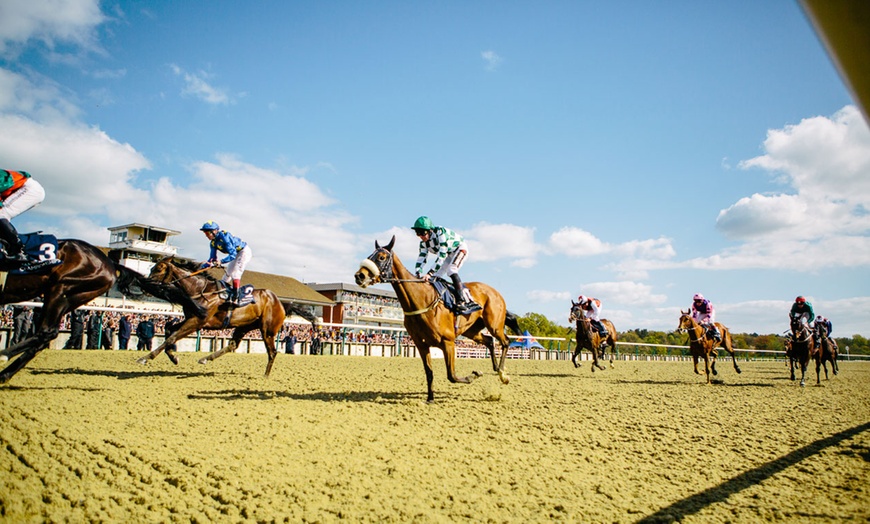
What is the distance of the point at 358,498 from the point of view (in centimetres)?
344

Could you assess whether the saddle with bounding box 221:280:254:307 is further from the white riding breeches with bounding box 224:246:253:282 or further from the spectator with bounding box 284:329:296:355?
the spectator with bounding box 284:329:296:355

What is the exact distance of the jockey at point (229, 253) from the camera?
9.81 meters

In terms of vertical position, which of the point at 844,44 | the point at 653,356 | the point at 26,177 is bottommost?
the point at 653,356

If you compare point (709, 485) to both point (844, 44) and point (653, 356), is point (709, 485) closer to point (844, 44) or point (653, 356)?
point (844, 44)

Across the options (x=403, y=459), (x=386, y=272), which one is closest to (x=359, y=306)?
(x=386, y=272)

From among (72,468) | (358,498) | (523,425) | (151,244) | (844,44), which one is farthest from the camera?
(151,244)

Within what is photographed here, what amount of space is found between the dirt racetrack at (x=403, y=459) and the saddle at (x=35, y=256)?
5.28ft

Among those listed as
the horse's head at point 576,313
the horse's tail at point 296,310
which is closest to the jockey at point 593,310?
the horse's head at point 576,313

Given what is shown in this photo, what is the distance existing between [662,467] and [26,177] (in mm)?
8699

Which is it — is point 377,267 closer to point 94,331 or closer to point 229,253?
point 229,253

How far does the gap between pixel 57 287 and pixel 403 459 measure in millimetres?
6269

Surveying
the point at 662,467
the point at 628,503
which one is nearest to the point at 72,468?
the point at 628,503

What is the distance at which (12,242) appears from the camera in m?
6.89

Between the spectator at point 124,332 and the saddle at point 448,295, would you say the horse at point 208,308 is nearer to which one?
the saddle at point 448,295
